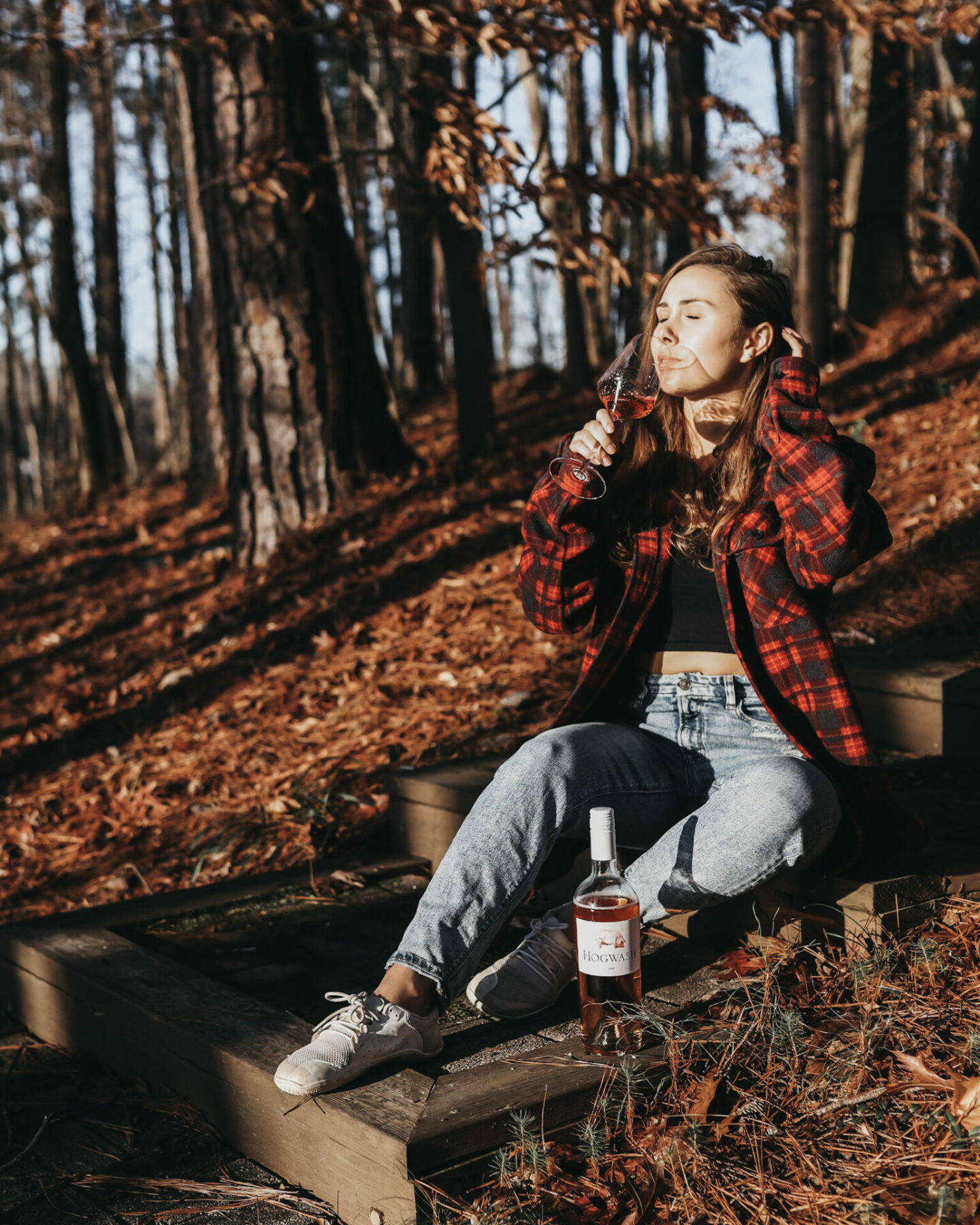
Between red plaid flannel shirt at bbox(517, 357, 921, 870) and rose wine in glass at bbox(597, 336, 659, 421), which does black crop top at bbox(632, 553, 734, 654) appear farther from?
rose wine in glass at bbox(597, 336, 659, 421)

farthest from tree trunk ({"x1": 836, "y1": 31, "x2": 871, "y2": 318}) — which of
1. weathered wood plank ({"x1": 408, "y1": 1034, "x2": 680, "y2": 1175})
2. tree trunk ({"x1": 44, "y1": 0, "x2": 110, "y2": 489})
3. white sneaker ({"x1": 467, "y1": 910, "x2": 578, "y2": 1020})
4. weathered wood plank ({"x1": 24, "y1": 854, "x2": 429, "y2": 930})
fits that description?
weathered wood plank ({"x1": 408, "y1": 1034, "x2": 680, "y2": 1175})

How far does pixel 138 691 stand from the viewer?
6.46 meters

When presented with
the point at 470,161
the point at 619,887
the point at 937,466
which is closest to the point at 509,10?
the point at 470,161

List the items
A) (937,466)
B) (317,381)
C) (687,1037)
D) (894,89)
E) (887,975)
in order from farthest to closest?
(894,89) < (317,381) < (937,466) < (887,975) < (687,1037)

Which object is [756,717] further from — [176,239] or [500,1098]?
[176,239]

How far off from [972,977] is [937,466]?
4.57 metres

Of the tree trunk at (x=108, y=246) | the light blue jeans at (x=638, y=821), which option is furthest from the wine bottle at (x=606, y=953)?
the tree trunk at (x=108, y=246)

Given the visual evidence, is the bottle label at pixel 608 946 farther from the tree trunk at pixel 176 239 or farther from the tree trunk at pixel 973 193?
the tree trunk at pixel 176 239

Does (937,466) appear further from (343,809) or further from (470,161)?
(343,809)

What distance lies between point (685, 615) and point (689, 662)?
0.12m

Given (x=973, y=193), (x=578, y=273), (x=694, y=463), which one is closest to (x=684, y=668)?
(x=694, y=463)

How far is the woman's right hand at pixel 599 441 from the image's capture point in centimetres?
264

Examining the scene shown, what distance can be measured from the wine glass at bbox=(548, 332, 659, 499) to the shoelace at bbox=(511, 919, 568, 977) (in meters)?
1.05

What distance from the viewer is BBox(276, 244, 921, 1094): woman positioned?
2451mm
